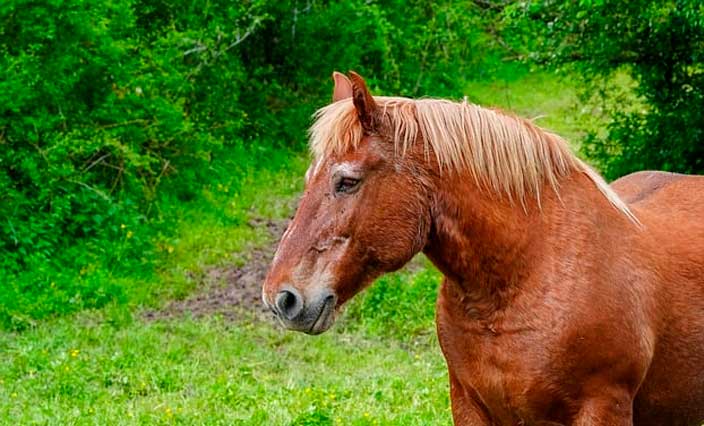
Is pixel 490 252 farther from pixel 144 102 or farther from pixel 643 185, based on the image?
pixel 144 102

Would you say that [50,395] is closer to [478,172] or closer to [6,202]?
[6,202]

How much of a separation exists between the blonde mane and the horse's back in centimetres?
52

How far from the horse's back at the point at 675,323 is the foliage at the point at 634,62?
5.03 metres

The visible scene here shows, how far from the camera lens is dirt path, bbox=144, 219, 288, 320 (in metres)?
8.53

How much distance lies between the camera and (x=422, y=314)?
8.41 meters

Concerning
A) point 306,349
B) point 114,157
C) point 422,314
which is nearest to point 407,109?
point 306,349

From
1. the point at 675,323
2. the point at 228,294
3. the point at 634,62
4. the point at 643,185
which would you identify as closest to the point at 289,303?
the point at 675,323

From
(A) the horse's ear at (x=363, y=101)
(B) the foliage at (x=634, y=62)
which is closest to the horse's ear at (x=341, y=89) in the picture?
(A) the horse's ear at (x=363, y=101)

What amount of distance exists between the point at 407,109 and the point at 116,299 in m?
5.30

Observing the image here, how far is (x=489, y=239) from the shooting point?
3803 mm

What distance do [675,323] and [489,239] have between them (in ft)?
2.75

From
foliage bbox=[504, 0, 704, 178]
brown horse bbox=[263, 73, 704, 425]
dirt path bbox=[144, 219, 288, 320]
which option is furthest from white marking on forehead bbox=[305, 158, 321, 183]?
foliage bbox=[504, 0, 704, 178]

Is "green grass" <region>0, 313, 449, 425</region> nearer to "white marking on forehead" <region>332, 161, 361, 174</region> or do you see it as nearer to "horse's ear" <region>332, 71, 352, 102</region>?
"horse's ear" <region>332, 71, 352, 102</region>

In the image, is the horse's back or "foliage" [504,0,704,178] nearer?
the horse's back
